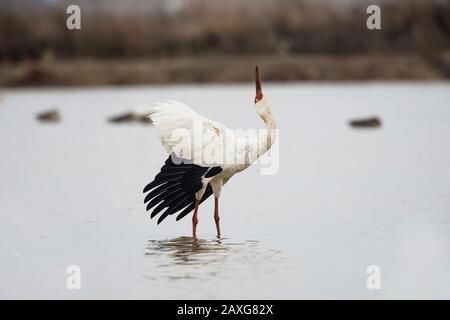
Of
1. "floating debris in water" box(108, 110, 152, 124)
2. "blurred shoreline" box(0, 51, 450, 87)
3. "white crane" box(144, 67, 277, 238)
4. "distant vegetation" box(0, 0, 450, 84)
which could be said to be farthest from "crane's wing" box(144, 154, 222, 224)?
"distant vegetation" box(0, 0, 450, 84)

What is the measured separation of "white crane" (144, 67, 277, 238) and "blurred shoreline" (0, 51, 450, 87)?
2766 cm

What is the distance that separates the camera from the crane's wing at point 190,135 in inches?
360

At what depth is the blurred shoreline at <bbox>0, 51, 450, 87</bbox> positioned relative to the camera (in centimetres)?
3722

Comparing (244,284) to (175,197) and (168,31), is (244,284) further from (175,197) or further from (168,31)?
(168,31)

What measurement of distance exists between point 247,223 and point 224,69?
28.1 metres

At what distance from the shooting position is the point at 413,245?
9133 mm

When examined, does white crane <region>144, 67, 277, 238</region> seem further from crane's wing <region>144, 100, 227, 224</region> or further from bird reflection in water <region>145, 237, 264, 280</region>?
bird reflection in water <region>145, 237, 264, 280</region>

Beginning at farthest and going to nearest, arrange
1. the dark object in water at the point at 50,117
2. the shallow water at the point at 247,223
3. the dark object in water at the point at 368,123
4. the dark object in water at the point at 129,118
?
the dark object in water at the point at 50,117, the dark object in water at the point at 129,118, the dark object in water at the point at 368,123, the shallow water at the point at 247,223

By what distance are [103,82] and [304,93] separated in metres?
8.48

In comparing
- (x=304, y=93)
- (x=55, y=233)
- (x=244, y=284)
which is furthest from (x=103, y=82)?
(x=244, y=284)

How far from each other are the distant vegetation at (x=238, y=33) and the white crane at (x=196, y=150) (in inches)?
1149

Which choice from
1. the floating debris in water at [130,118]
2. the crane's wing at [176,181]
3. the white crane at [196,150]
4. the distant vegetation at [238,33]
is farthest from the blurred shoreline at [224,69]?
the crane's wing at [176,181]

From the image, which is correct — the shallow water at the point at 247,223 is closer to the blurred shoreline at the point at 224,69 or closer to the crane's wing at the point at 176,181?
the crane's wing at the point at 176,181

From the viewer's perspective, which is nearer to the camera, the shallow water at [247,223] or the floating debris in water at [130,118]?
the shallow water at [247,223]
